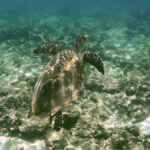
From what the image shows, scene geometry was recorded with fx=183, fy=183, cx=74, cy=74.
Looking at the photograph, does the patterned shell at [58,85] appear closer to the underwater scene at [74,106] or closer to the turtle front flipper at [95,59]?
the underwater scene at [74,106]

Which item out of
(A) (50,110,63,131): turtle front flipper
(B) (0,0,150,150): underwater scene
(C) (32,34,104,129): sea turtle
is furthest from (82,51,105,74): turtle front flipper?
(A) (50,110,63,131): turtle front flipper

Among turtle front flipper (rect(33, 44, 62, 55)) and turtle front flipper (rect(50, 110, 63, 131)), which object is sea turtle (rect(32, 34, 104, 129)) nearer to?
turtle front flipper (rect(50, 110, 63, 131))

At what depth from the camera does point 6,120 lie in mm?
4148

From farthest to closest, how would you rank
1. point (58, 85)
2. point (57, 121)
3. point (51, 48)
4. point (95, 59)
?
point (51, 48) → point (95, 59) → point (57, 121) → point (58, 85)

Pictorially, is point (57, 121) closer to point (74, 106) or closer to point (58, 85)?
point (58, 85)

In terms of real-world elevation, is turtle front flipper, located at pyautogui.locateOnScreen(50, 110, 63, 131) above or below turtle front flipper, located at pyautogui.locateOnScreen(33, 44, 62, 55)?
below

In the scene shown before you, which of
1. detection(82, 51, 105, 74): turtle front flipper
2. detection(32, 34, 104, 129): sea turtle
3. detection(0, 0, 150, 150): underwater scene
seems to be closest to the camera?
detection(32, 34, 104, 129): sea turtle

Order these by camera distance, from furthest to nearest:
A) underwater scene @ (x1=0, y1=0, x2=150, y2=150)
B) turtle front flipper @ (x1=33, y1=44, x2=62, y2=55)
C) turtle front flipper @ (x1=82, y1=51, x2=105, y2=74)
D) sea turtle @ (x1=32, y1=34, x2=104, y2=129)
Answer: turtle front flipper @ (x1=33, y1=44, x2=62, y2=55), turtle front flipper @ (x1=82, y1=51, x2=105, y2=74), underwater scene @ (x1=0, y1=0, x2=150, y2=150), sea turtle @ (x1=32, y1=34, x2=104, y2=129)

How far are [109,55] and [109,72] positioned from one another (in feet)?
6.95

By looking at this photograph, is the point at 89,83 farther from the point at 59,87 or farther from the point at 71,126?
the point at 59,87

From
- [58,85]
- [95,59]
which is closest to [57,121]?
[58,85]

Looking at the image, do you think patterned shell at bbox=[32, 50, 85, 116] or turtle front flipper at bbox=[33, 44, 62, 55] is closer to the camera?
patterned shell at bbox=[32, 50, 85, 116]

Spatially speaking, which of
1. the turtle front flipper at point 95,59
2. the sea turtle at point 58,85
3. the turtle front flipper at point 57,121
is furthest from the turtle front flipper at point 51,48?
the turtle front flipper at point 57,121

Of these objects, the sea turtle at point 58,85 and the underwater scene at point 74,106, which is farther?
the underwater scene at point 74,106
